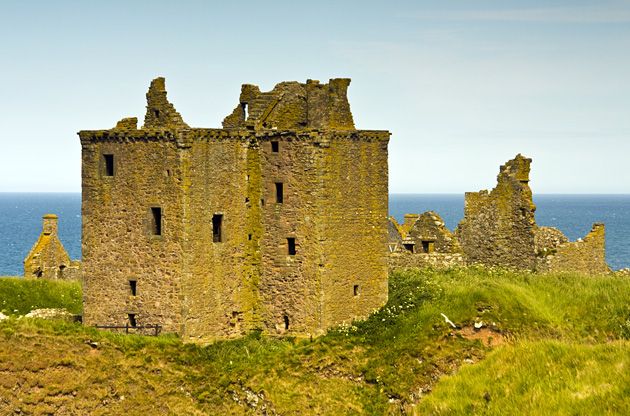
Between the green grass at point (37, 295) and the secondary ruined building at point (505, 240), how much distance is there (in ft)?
47.4

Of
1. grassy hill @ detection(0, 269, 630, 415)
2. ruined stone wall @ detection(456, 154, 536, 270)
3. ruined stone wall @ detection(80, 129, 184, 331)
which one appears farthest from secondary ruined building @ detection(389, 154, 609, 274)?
ruined stone wall @ detection(80, 129, 184, 331)

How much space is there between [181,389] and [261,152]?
909 cm

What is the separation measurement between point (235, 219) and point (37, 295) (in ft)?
39.7

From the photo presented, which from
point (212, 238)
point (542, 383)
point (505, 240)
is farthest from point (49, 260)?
point (542, 383)

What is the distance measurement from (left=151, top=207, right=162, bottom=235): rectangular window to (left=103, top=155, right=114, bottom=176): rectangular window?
7.70ft

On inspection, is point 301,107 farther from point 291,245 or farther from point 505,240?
point 505,240

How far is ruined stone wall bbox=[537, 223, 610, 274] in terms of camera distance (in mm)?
39375

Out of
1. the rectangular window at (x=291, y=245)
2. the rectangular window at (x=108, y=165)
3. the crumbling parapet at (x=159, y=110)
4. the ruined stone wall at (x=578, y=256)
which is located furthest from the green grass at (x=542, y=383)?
the rectangular window at (x=108, y=165)

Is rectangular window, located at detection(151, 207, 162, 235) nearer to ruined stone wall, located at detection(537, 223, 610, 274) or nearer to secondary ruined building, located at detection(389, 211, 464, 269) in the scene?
secondary ruined building, located at detection(389, 211, 464, 269)

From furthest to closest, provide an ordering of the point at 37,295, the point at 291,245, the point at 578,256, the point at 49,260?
the point at 49,260 < the point at 578,256 < the point at 37,295 < the point at 291,245

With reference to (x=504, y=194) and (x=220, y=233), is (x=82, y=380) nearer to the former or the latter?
(x=220, y=233)

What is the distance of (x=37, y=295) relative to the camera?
40312 mm

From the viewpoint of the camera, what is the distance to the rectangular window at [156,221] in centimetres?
3262

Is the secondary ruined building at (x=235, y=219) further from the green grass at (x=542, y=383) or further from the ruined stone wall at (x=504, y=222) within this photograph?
the ruined stone wall at (x=504, y=222)
